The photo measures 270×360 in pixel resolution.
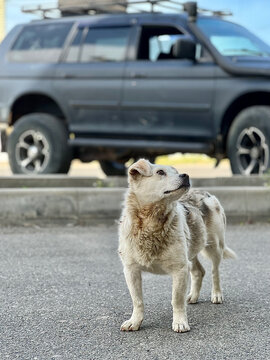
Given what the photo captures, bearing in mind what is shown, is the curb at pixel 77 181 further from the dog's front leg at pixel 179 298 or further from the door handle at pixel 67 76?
the dog's front leg at pixel 179 298

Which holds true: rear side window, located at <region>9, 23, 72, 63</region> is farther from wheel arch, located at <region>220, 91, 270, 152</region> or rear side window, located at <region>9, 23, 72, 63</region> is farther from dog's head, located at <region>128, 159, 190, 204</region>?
dog's head, located at <region>128, 159, 190, 204</region>

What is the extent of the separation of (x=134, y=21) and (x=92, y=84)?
1070mm

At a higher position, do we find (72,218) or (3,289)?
(3,289)

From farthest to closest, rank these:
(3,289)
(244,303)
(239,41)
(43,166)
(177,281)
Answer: (43,166) → (239,41) → (3,289) → (244,303) → (177,281)

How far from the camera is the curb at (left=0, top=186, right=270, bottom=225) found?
28.0 feet

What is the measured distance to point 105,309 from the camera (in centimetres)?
495

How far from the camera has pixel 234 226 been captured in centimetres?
859

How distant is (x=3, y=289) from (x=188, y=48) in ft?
17.4

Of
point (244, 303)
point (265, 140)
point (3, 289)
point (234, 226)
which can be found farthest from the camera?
point (265, 140)

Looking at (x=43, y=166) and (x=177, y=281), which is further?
(x=43, y=166)

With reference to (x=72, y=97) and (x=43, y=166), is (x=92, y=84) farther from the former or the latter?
(x=43, y=166)

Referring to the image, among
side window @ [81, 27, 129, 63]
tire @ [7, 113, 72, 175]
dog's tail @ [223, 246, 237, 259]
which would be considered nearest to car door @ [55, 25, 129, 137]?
side window @ [81, 27, 129, 63]

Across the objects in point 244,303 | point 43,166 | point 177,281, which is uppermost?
point 177,281

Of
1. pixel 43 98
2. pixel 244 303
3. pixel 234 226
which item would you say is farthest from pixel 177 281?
pixel 43 98
